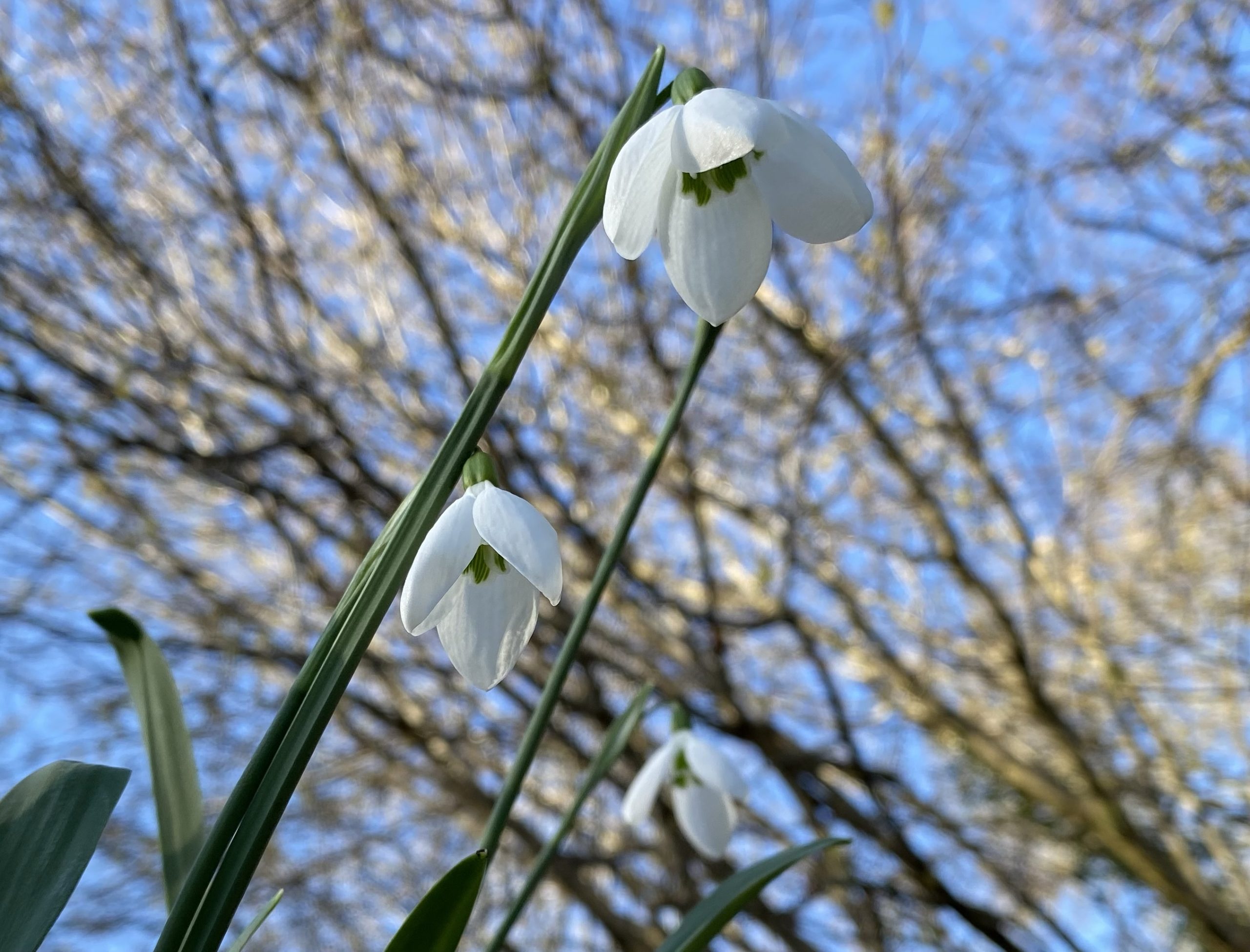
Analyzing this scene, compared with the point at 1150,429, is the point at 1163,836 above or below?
below

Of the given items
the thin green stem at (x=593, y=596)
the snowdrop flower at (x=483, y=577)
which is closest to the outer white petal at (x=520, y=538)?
the snowdrop flower at (x=483, y=577)

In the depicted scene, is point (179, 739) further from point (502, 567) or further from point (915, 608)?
point (915, 608)

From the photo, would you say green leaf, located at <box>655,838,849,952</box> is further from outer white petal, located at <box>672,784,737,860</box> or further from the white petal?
outer white petal, located at <box>672,784,737,860</box>

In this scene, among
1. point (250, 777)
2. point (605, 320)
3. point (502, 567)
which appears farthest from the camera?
point (605, 320)

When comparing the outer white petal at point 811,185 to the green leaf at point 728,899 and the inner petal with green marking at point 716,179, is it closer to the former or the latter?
the inner petal with green marking at point 716,179

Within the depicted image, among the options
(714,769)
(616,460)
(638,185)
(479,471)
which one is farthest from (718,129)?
(616,460)

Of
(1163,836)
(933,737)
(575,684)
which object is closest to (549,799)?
(575,684)

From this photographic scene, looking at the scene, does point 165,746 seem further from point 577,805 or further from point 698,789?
point 698,789
